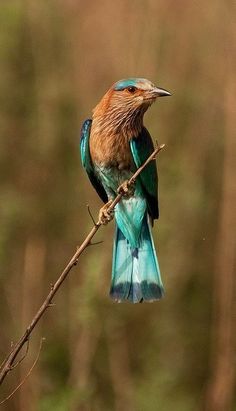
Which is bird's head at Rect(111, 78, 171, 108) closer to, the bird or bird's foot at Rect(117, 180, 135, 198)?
the bird

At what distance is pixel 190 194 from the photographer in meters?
4.98

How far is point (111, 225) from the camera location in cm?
512

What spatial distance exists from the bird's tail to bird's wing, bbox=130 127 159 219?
72 millimetres

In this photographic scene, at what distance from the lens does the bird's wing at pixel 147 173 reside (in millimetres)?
4203

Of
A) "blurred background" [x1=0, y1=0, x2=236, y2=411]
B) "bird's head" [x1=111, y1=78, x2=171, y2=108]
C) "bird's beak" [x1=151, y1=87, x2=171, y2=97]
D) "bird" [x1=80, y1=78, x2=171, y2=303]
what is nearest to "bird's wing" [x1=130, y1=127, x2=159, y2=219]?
"bird" [x1=80, y1=78, x2=171, y2=303]

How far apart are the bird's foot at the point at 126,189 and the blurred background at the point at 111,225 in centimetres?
42

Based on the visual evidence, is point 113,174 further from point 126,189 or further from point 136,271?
point 136,271

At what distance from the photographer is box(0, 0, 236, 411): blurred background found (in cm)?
488

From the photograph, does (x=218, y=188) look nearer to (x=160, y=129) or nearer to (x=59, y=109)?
(x=160, y=129)

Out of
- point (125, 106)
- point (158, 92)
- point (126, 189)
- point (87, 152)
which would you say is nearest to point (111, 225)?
point (87, 152)

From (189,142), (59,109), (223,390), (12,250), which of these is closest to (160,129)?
(189,142)

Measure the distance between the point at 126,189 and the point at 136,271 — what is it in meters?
0.37

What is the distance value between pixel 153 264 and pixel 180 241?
106cm

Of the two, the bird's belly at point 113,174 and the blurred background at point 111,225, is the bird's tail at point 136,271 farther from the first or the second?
the blurred background at point 111,225
